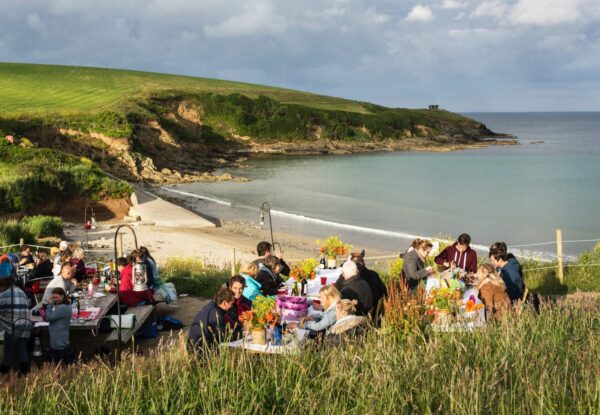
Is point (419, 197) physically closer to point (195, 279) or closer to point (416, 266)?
point (195, 279)

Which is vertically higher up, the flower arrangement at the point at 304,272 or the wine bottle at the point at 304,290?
the flower arrangement at the point at 304,272

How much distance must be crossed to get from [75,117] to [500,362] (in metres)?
65.7

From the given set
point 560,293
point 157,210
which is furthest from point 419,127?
point 560,293

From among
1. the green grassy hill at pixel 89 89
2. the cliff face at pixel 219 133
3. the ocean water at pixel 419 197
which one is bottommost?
the ocean water at pixel 419 197

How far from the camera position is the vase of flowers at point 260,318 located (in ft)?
22.6

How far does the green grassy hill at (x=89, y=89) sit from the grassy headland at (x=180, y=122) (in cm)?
16

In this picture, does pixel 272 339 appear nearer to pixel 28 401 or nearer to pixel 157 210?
pixel 28 401

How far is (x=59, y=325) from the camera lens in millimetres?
8602

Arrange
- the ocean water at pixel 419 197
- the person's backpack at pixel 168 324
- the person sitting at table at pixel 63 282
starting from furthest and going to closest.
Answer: the ocean water at pixel 419 197
the person's backpack at pixel 168 324
the person sitting at table at pixel 63 282

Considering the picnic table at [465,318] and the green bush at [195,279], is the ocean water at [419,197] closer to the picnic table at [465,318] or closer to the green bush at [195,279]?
the green bush at [195,279]

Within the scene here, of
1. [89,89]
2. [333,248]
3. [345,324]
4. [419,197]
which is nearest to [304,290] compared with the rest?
[333,248]

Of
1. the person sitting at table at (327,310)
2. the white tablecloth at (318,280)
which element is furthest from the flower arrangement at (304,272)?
the person sitting at table at (327,310)

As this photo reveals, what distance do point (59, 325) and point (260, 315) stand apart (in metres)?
3.28

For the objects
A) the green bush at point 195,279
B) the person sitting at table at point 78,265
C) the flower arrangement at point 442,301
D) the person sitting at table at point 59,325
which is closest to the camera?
the flower arrangement at point 442,301
